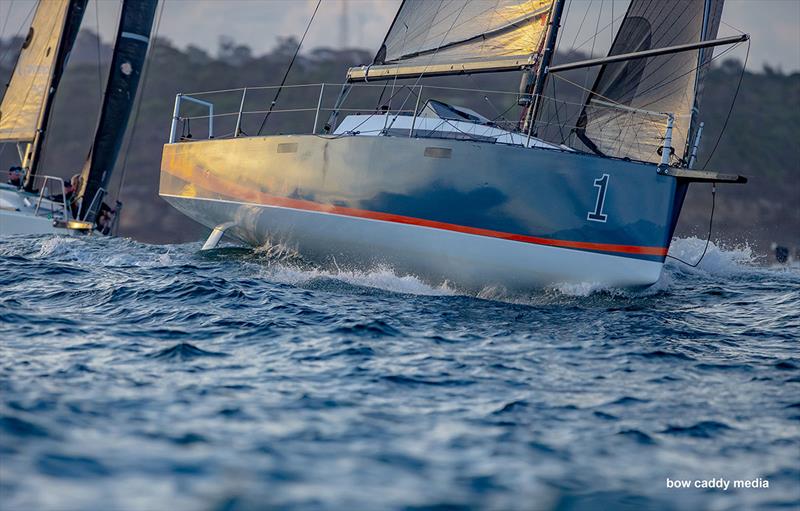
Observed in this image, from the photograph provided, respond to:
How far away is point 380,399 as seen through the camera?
5.67 m

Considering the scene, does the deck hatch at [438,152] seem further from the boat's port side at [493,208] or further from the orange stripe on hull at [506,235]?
the orange stripe on hull at [506,235]

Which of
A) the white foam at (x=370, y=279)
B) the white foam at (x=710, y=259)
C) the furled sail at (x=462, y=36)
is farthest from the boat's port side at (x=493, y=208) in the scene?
the white foam at (x=710, y=259)

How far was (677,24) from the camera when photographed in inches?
484

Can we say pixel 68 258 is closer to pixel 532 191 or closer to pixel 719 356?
pixel 532 191

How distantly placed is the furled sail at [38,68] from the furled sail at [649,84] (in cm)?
1347

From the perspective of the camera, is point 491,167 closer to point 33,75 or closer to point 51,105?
point 51,105

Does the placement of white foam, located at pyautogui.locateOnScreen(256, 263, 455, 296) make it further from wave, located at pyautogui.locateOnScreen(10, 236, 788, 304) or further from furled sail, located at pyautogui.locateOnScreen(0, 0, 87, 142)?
furled sail, located at pyautogui.locateOnScreen(0, 0, 87, 142)

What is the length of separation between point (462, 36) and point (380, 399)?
8.05 m

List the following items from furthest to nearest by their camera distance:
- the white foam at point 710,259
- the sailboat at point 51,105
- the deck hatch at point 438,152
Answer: the sailboat at point 51,105 → the white foam at point 710,259 → the deck hatch at point 438,152

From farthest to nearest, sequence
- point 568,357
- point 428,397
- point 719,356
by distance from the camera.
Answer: point 719,356 < point 568,357 < point 428,397

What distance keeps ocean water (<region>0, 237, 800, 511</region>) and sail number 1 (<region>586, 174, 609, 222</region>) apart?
0.95 meters

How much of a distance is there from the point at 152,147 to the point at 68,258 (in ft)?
151

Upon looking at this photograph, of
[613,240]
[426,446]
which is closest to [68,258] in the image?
[613,240]

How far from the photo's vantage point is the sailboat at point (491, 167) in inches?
408
